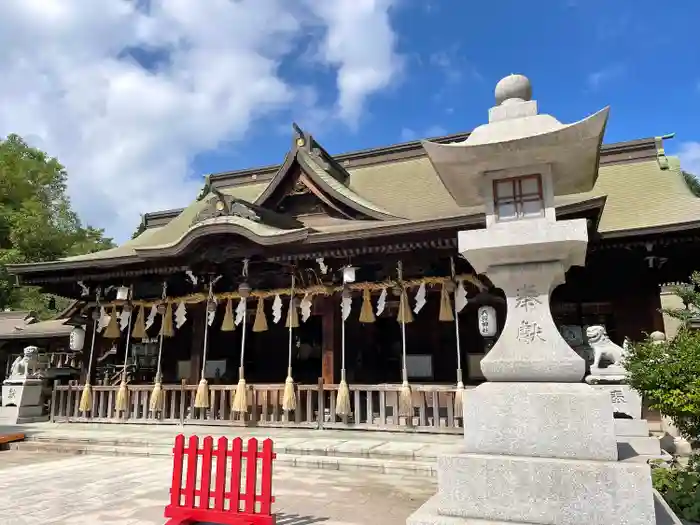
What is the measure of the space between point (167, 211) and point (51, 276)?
667cm

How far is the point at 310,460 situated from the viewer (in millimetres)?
7973

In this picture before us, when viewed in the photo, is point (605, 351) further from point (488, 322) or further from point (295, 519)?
point (295, 519)

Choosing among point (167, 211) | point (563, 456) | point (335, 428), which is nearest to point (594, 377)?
point (563, 456)

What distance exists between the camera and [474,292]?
11.0 metres

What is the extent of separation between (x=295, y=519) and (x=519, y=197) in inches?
160

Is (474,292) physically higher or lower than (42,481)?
higher

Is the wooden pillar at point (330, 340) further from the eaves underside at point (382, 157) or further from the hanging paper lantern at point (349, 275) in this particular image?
the eaves underside at point (382, 157)

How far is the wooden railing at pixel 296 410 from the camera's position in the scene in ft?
31.6

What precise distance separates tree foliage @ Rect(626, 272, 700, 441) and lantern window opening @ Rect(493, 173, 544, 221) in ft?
7.82

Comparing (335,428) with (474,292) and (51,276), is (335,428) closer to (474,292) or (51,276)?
(474,292)

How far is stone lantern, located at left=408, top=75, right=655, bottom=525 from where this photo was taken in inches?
147

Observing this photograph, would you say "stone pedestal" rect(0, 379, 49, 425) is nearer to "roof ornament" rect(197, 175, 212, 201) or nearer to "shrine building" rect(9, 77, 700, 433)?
"shrine building" rect(9, 77, 700, 433)

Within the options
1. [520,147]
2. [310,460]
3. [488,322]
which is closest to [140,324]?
[310,460]

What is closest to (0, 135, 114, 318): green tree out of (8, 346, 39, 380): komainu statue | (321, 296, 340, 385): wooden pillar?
(8, 346, 39, 380): komainu statue
